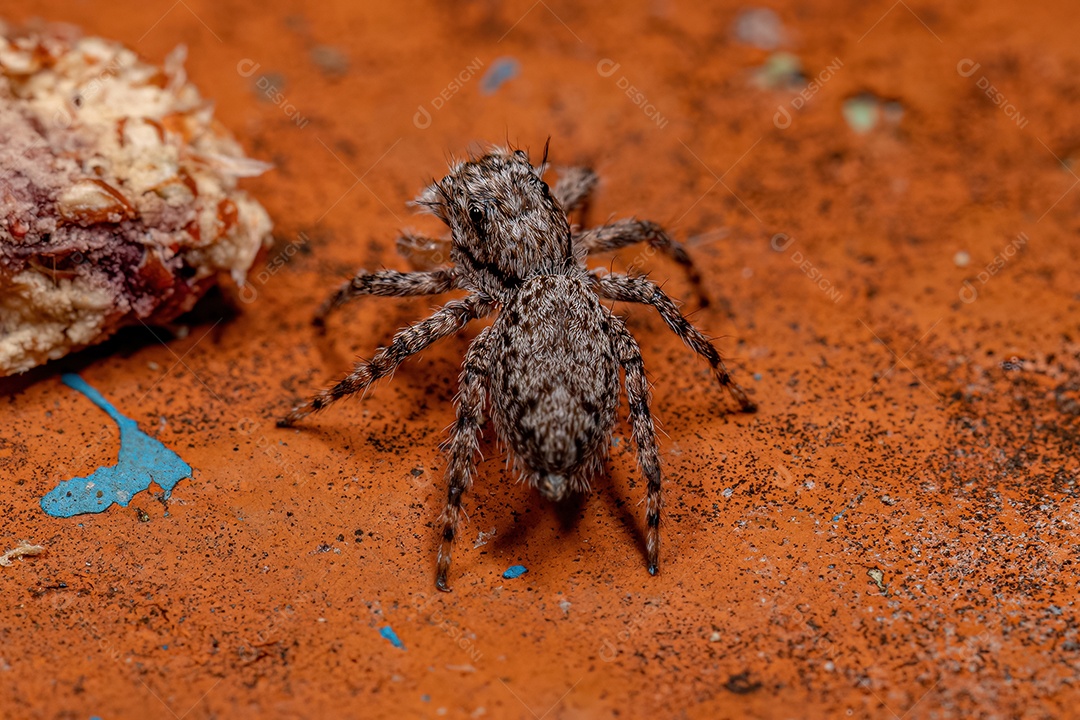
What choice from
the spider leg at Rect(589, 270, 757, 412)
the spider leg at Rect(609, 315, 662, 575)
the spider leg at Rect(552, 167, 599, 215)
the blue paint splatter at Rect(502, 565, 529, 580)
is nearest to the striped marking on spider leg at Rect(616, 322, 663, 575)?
the spider leg at Rect(609, 315, 662, 575)

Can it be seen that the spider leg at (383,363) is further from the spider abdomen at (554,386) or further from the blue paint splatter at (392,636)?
the blue paint splatter at (392,636)

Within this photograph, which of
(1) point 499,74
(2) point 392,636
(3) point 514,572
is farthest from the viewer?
(1) point 499,74

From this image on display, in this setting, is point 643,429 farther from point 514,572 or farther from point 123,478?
point 123,478

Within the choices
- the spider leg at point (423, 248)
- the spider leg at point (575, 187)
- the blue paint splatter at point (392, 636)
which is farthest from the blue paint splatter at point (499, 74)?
the blue paint splatter at point (392, 636)

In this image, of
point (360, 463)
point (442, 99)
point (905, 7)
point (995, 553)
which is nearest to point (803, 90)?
point (905, 7)

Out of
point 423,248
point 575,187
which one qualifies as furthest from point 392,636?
point 575,187

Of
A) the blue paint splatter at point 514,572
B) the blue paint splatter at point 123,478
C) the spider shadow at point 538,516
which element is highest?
the spider shadow at point 538,516

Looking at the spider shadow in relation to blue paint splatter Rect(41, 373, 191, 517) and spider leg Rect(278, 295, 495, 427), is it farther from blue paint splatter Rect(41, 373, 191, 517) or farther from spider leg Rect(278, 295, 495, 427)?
blue paint splatter Rect(41, 373, 191, 517)
